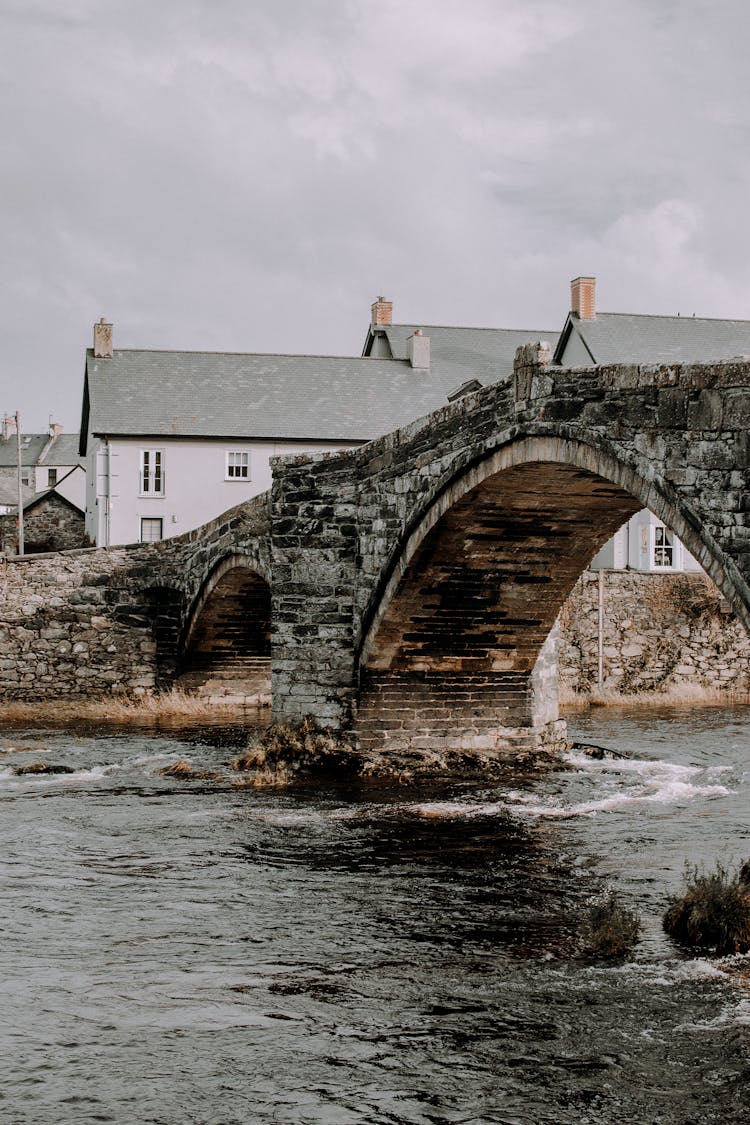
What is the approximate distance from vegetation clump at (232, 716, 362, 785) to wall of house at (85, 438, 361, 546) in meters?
20.4

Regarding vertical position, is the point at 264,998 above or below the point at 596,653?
below

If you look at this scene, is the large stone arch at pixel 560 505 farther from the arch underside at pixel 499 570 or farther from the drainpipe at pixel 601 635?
the drainpipe at pixel 601 635

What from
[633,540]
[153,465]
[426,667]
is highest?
[153,465]

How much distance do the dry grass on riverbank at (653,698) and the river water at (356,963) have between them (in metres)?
10.5

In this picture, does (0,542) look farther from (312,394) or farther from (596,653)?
(596,653)

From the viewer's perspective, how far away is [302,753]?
16875mm

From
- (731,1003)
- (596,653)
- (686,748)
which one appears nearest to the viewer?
(731,1003)

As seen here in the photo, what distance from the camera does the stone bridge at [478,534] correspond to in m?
10.6

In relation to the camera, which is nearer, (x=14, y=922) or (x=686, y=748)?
(x=14, y=922)

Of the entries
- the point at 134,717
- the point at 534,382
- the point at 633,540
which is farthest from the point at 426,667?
the point at 633,540

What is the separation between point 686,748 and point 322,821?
7.66m

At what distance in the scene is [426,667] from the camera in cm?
1738

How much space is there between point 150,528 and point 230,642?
1330 cm

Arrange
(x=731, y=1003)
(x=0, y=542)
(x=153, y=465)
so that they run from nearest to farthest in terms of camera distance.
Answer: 1. (x=731, y=1003)
2. (x=153, y=465)
3. (x=0, y=542)
